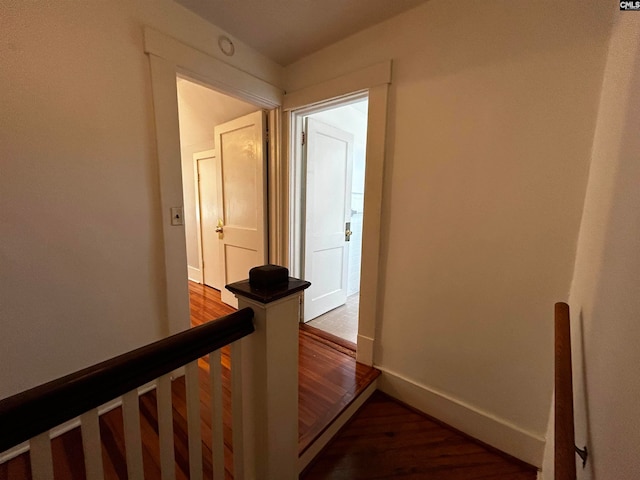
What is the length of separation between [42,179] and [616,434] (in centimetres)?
202

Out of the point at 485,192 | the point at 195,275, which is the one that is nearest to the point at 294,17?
the point at 485,192

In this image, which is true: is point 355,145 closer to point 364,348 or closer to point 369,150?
point 369,150

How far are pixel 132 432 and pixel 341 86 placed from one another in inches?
79.4

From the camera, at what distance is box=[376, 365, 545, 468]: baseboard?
1.33 metres

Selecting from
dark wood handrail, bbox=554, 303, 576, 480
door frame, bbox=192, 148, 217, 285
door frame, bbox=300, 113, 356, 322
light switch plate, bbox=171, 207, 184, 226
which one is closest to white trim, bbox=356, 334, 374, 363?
door frame, bbox=300, 113, 356, 322

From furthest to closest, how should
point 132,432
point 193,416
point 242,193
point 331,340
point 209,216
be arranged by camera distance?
point 209,216, point 242,193, point 331,340, point 193,416, point 132,432

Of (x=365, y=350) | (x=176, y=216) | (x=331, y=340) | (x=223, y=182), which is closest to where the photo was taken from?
(x=176, y=216)

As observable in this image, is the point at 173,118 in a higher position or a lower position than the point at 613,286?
higher

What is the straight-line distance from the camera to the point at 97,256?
53.3 inches

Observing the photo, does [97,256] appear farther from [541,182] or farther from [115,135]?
[541,182]

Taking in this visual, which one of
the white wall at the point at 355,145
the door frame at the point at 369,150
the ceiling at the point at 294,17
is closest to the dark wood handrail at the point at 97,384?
the door frame at the point at 369,150

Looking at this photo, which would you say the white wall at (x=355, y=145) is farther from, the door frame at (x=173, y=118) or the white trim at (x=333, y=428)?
A: the white trim at (x=333, y=428)

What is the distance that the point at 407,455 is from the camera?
1.37 metres

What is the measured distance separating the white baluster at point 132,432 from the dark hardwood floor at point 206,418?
634mm
